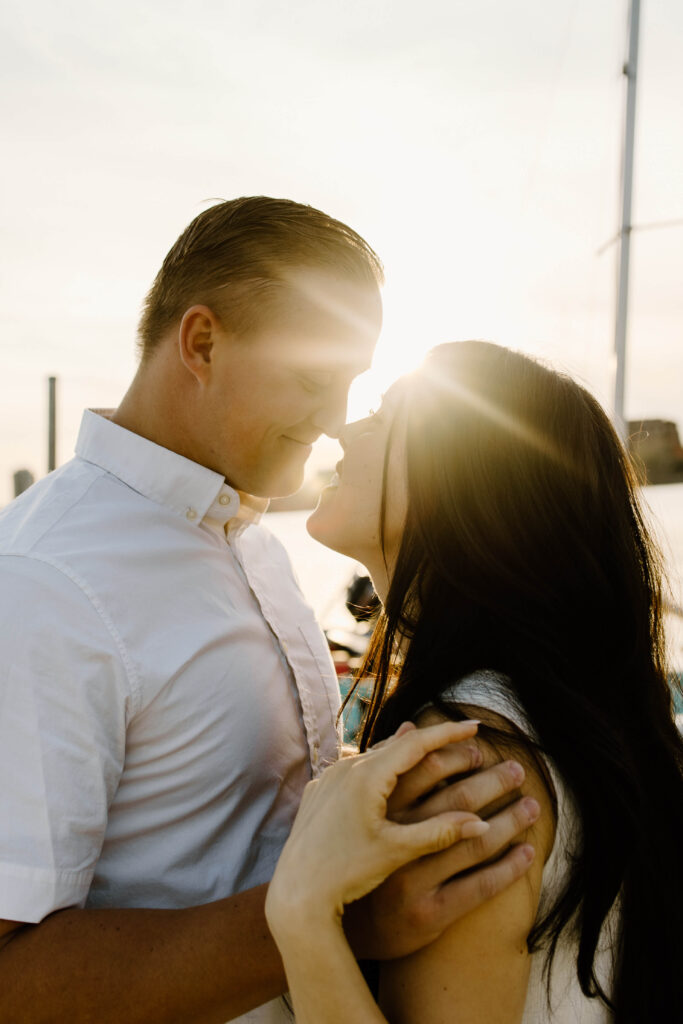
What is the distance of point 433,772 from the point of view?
129 centimetres

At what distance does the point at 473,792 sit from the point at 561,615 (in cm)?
52

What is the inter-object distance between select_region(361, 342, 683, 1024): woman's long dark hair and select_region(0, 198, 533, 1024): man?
240mm

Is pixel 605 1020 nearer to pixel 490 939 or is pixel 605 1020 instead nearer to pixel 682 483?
pixel 490 939

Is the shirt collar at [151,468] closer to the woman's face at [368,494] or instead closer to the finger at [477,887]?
the woman's face at [368,494]

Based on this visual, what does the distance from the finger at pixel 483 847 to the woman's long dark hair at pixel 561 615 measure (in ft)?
0.47

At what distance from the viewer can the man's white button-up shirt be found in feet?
5.10

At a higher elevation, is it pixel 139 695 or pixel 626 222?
pixel 626 222

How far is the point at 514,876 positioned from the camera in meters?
1.27

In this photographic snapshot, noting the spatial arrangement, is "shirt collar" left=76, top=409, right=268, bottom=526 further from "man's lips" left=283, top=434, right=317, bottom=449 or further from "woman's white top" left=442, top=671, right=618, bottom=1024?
"woman's white top" left=442, top=671, right=618, bottom=1024

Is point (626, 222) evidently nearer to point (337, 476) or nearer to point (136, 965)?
point (337, 476)

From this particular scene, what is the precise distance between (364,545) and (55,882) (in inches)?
39.5

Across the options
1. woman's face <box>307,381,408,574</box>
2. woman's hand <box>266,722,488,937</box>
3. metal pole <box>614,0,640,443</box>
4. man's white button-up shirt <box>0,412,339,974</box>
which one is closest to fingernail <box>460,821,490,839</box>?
woman's hand <box>266,722,488,937</box>

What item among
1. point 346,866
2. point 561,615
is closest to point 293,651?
point 561,615

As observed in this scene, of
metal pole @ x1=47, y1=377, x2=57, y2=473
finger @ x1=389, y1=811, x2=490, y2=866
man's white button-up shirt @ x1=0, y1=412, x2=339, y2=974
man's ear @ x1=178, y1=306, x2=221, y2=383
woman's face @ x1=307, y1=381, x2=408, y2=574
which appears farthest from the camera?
metal pole @ x1=47, y1=377, x2=57, y2=473
